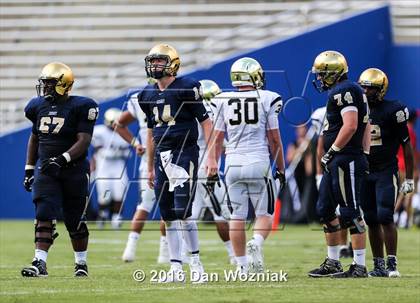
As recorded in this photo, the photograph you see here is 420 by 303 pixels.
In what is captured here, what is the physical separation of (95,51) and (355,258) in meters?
15.2

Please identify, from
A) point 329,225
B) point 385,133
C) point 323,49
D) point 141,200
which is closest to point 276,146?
point 329,225

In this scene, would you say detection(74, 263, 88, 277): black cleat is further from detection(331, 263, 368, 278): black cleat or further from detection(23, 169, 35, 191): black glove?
detection(331, 263, 368, 278): black cleat

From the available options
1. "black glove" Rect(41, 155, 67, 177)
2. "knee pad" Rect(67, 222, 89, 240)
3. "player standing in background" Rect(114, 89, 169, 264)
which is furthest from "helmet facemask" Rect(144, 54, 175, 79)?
"player standing in background" Rect(114, 89, 169, 264)

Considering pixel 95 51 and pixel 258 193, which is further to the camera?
pixel 95 51

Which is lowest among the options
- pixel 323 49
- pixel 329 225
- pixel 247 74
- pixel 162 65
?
pixel 329 225

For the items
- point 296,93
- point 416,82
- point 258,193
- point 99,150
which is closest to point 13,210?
point 99,150

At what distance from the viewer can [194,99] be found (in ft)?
29.8

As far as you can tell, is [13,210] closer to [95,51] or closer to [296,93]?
[95,51]

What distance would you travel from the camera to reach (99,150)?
65.4ft

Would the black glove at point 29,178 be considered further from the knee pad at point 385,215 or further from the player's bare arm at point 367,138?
the knee pad at point 385,215

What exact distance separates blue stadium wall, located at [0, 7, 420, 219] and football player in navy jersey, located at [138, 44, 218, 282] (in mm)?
10367

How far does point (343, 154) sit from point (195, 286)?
182 cm

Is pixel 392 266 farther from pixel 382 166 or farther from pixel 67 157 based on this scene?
pixel 67 157

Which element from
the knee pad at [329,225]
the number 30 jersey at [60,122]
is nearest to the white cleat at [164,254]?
the number 30 jersey at [60,122]
